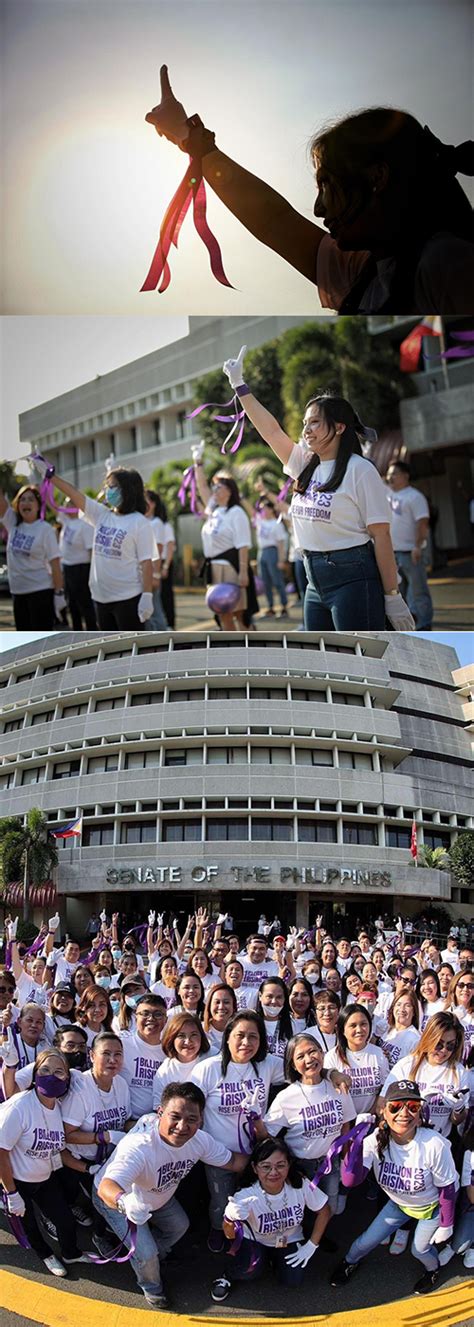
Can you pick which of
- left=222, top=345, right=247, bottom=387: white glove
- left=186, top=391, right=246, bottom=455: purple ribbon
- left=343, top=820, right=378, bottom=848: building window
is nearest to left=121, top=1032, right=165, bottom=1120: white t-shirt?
left=343, top=820, right=378, bottom=848: building window

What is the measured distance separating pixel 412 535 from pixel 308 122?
4184mm

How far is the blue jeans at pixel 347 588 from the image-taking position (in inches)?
154

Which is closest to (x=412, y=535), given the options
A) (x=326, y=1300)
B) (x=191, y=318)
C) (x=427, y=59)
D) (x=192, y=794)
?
(x=191, y=318)

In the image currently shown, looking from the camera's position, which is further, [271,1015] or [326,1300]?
[271,1015]

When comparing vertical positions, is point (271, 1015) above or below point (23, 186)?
below

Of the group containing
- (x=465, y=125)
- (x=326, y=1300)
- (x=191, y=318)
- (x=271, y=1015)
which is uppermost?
(x=465, y=125)

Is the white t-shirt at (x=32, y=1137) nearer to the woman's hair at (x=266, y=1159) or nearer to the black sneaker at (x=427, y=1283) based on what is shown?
the woman's hair at (x=266, y=1159)

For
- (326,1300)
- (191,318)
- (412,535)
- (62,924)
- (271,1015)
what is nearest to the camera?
(326,1300)

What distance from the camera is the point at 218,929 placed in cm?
526

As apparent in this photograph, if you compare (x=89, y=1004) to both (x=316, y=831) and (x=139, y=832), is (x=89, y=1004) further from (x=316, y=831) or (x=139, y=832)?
(x=316, y=831)

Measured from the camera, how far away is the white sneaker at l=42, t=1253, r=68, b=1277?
3.62m

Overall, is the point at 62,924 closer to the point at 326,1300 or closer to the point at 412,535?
the point at 326,1300

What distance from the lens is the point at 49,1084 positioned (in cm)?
369

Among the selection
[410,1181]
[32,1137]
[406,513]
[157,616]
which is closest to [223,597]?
[157,616]
